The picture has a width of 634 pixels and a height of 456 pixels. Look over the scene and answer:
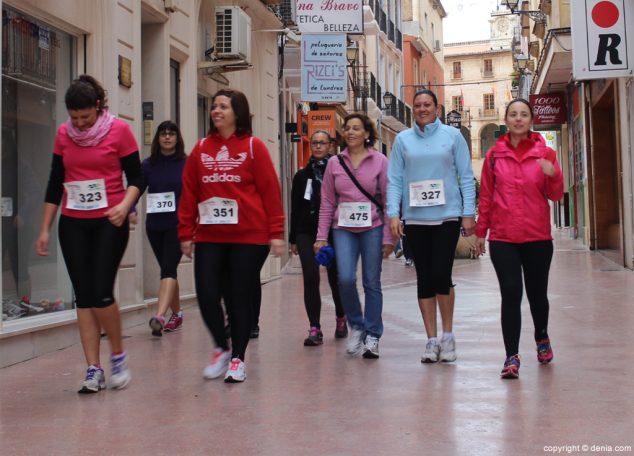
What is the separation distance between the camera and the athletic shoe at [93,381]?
599cm

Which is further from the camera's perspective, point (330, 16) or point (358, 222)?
point (330, 16)

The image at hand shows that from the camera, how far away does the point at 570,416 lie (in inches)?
199

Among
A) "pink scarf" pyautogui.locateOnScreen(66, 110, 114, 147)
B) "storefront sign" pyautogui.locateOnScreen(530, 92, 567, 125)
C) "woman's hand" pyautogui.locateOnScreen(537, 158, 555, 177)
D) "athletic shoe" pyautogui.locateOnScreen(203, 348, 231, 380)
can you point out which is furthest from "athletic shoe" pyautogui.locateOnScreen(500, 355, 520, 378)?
"storefront sign" pyautogui.locateOnScreen(530, 92, 567, 125)

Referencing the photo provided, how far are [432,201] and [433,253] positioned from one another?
0.38m

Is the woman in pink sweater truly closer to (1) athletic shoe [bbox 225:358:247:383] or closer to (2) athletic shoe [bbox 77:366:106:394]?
(1) athletic shoe [bbox 225:358:247:383]

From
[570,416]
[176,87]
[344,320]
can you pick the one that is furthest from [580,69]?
[570,416]

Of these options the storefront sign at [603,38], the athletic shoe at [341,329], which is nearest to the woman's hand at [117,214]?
the athletic shoe at [341,329]

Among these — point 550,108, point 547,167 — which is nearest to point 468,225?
point 547,167

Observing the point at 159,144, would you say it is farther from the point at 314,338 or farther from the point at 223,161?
the point at 223,161

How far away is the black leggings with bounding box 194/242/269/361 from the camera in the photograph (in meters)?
6.36

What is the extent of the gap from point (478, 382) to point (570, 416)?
1112 mm

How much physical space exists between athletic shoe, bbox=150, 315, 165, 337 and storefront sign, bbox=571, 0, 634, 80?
7717 mm

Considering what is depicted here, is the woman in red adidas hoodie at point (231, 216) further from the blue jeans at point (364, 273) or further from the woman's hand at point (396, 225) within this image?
the blue jeans at point (364, 273)

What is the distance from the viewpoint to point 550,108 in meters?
28.9
